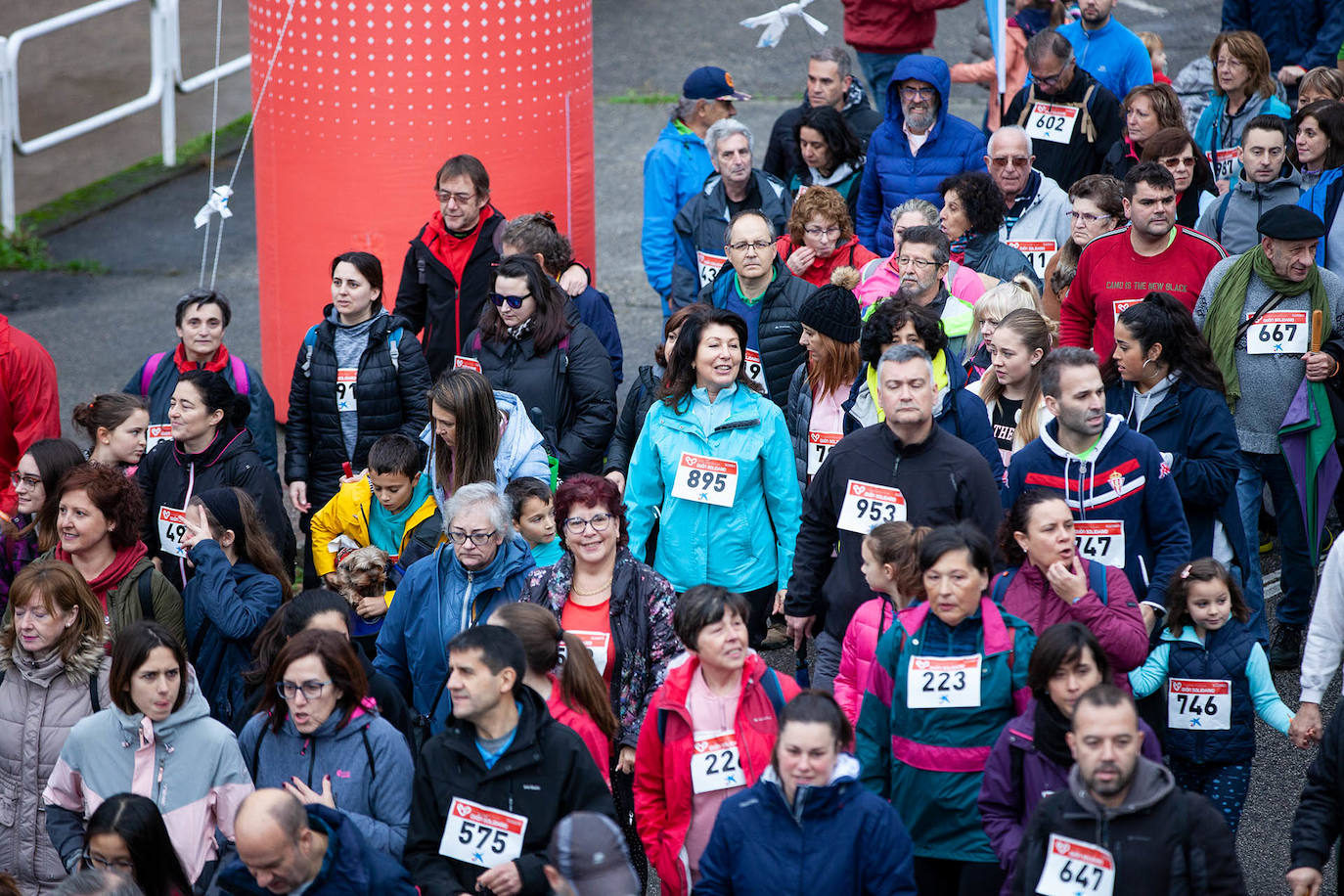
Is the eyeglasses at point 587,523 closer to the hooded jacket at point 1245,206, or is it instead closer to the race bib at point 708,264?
the race bib at point 708,264

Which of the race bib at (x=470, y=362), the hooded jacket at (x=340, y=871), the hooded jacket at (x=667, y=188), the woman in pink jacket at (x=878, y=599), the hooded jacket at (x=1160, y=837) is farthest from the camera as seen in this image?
the hooded jacket at (x=667, y=188)

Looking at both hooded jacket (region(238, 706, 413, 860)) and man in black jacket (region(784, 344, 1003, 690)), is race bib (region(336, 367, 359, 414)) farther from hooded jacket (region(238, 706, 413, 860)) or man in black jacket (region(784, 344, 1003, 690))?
hooded jacket (region(238, 706, 413, 860))

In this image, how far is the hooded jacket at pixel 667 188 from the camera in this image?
9.73 m

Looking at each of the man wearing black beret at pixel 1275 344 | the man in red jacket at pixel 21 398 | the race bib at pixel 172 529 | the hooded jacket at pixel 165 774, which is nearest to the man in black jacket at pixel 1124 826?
the hooded jacket at pixel 165 774

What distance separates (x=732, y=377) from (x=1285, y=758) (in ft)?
8.94

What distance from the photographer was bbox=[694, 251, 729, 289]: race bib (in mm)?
8852

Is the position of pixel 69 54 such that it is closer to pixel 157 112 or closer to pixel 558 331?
pixel 157 112

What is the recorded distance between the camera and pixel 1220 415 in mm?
6117

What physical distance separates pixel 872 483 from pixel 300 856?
2.34 meters

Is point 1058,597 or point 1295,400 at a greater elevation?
point 1295,400

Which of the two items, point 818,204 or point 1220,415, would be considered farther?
point 818,204

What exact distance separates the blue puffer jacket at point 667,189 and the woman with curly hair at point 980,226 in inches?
85.0

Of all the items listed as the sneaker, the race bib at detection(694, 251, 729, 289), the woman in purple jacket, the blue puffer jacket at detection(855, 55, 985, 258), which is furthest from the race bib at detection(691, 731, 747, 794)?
the blue puffer jacket at detection(855, 55, 985, 258)

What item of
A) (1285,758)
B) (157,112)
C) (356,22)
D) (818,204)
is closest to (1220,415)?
(1285,758)
